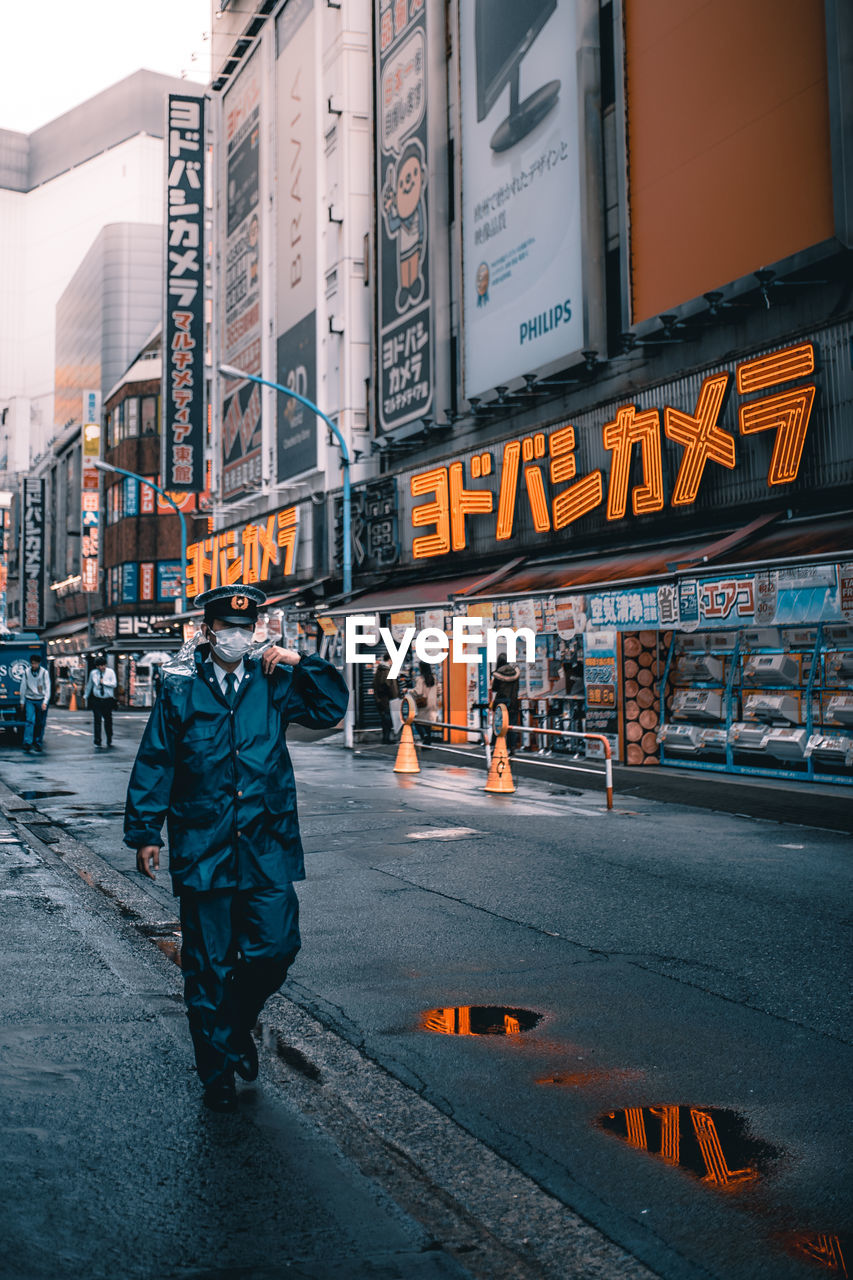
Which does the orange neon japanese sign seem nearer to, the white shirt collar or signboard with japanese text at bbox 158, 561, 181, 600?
the white shirt collar

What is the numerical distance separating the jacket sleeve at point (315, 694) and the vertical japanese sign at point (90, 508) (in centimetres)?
7067

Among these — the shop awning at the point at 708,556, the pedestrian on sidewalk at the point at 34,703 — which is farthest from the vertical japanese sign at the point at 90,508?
the shop awning at the point at 708,556

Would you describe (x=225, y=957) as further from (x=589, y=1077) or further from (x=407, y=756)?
(x=407, y=756)

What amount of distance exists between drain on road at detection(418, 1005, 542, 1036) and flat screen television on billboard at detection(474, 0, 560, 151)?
809 inches

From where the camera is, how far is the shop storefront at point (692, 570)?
1573 cm

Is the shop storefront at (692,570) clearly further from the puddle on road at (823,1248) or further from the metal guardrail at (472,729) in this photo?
the puddle on road at (823,1248)

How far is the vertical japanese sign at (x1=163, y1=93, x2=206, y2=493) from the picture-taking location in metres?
43.8

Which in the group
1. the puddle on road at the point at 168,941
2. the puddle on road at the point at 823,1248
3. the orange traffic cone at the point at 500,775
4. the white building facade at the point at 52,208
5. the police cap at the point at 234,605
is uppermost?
the white building facade at the point at 52,208

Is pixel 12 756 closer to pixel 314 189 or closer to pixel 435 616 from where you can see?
pixel 435 616

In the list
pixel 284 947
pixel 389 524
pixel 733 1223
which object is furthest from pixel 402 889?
pixel 389 524

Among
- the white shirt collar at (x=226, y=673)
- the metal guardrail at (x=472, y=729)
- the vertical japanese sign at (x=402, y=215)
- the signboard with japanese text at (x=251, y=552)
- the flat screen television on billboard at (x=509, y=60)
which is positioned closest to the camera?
the white shirt collar at (x=226, y=673)

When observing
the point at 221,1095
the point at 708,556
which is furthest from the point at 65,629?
the point at 221,1095

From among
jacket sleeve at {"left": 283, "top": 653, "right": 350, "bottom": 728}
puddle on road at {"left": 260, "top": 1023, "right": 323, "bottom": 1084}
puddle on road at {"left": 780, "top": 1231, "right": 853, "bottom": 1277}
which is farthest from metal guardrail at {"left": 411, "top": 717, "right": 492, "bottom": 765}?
puddle on road at {"left": 780, "top": 1231, "right": 853, "bottom": 1277}

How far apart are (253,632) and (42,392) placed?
18748 cm
